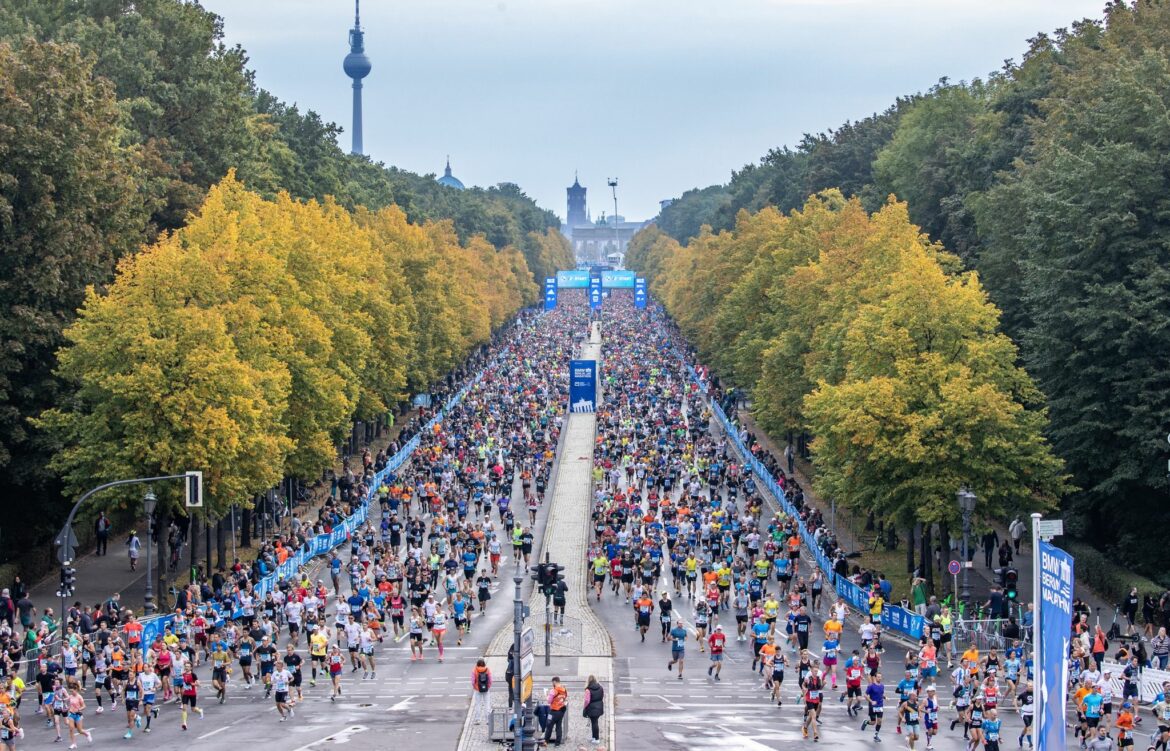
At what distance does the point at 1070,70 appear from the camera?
80312 mm

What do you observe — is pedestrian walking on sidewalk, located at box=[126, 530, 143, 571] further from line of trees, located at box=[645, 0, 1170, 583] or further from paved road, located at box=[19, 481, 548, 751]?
line of trees, located at box=[645, 0, 1170, 583]

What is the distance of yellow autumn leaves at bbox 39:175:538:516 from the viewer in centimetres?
4875

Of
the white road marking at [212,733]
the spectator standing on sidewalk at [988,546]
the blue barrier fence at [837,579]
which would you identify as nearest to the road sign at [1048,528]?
the blue barrier fence at [837,579]

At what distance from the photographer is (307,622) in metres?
40.3

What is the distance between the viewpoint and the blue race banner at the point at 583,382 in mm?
94062

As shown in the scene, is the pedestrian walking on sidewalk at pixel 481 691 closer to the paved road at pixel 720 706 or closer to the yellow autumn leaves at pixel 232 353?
the paved road at pixel 720 706

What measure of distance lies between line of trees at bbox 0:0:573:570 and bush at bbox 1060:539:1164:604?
25305 mm

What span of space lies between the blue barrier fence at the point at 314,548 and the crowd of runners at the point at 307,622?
34 centimetres

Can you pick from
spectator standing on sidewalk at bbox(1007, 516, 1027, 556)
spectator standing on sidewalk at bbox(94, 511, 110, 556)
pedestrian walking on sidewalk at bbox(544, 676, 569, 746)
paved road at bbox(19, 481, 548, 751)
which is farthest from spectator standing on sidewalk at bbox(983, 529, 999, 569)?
spectator standing on sidewalk at bbox(94, 511, 110, 556)

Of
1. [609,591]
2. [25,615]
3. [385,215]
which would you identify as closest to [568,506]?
[609,591]

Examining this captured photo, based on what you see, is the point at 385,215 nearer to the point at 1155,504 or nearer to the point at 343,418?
the point at 343,418

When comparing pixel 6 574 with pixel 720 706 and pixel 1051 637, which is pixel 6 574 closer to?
pixel 720 706

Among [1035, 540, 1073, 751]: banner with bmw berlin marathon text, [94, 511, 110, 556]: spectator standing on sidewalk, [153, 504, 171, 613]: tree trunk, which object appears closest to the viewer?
[1035, 540, 1073, 751]: banner with bmw berlin marathon text

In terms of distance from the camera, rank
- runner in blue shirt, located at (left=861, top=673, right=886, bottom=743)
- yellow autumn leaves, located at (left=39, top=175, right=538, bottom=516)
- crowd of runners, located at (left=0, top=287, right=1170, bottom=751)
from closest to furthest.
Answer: runner in blue shirt, located at (left=861, top=673, right=886, bottom=743), crowd of runners, located at (left=0, top=287, right=1170, bottom=751), yellow autumn leaves, located at (left=39, top=175, right=538, bottom=516)
